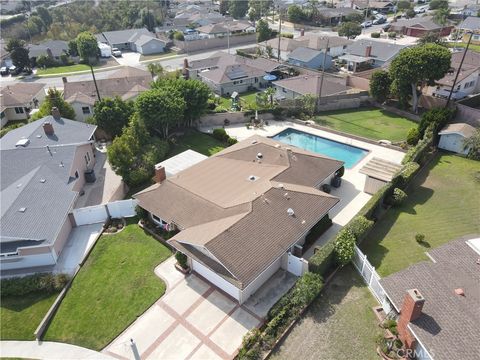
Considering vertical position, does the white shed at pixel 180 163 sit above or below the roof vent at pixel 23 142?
below

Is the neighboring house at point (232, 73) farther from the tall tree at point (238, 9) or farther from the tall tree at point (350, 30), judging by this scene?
the tall tree at point (238, 9)

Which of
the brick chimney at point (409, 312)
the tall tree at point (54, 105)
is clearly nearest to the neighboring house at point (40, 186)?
the tall tree at point (54, 105)

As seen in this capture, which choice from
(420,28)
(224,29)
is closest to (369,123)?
(420,28)

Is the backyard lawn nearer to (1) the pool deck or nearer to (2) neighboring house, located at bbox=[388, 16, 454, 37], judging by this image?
(1) the pool deck

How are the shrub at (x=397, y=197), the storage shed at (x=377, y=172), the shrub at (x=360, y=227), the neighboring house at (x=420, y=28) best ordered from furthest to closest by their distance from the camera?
the neighboring house at (x=420, y=28) → the storage shed at (x=377, y=172) → the shrub at (x=397, y=197) → the shrub at (x=360, y=227)

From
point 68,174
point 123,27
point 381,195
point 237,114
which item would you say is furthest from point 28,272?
point 123,27

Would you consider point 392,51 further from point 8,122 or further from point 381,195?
point 8,122

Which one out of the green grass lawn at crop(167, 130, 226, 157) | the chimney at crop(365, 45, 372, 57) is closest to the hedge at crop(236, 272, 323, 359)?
the green grass lawn at crop(167, 130, 226, 157)
